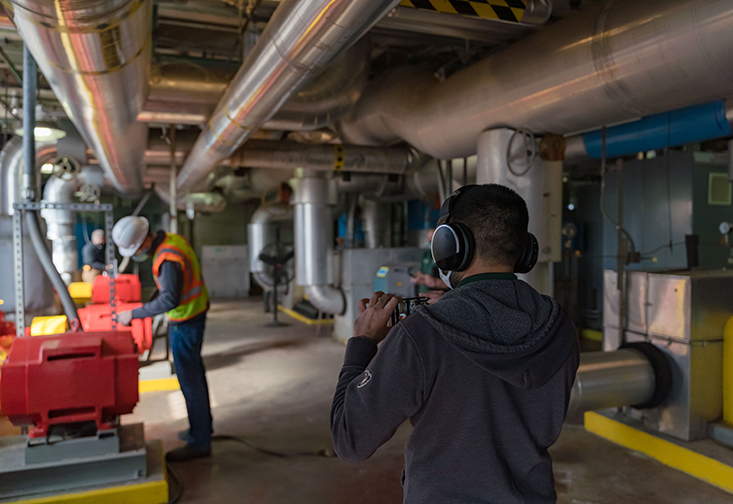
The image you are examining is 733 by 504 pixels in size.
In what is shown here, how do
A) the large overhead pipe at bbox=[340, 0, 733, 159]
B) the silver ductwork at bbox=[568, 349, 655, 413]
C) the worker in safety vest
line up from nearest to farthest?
1. the large overhead pipe at bbox=[340, 0, 733, 159]
2. the silver ductwork at bbox=[568, 349, 655, 413]
3. the worker in safety vest

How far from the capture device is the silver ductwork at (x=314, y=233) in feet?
22.7

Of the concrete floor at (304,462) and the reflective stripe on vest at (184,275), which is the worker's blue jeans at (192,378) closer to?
the reflective stripe on vest at (184,275)

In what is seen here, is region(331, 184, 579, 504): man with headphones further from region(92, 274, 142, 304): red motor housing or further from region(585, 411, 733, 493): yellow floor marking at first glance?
region(92, 274, 142, 304): red motor housing

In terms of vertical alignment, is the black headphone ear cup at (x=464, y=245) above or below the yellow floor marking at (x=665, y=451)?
above

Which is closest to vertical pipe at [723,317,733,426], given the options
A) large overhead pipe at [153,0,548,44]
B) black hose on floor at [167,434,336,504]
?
large overhead pipe at [153,0,548,44]

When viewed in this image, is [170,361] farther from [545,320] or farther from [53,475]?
[545,320]

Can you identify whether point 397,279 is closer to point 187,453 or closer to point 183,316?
point 183,316

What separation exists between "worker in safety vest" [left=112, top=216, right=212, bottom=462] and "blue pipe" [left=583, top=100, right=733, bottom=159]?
10.6 feet

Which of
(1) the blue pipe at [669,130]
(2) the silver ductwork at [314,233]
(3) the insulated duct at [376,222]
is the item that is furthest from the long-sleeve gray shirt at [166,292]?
(3) the insulated duct at [376,222]

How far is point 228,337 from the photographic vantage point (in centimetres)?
802

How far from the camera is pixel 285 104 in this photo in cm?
411

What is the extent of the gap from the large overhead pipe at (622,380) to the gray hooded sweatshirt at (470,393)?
8.00ft

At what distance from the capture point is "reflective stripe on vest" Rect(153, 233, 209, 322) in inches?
140

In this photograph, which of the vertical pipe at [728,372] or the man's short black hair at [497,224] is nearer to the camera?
the man's short black hair at [497,224]
